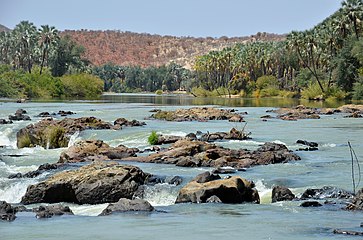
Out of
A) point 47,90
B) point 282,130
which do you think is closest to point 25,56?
point 47,90

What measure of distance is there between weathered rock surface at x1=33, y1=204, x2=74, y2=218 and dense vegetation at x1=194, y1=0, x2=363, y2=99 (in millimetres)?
71038

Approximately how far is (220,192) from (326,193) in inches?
143

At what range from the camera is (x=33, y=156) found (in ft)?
105

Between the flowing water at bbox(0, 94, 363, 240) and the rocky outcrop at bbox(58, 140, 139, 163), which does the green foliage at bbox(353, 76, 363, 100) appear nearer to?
the flowing water at bbox(0, 94, 363, 240)

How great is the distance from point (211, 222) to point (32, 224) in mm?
4662

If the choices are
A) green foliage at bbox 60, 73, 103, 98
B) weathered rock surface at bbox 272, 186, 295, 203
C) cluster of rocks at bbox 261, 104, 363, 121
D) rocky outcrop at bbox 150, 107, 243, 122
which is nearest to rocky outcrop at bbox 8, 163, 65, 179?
weathered rock surface at bbox 272, 186, 295, 203

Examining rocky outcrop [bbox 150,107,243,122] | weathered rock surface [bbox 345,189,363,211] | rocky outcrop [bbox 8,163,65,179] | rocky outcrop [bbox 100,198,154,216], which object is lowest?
rocky outcrop [bbox 150,107,243,122]

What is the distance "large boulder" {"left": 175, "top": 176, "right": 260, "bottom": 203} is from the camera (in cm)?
1958

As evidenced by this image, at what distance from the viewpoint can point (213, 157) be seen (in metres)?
28.4

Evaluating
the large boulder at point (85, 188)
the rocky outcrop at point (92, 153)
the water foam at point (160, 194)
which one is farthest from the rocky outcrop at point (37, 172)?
the water foam at point (160, 194)

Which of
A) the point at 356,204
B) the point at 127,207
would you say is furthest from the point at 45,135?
the point at 356,204

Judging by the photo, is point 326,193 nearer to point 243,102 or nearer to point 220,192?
point 220,192

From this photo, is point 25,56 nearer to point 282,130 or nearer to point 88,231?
point 282,130

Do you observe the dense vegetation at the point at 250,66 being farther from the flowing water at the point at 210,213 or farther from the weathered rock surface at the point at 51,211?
the weathered rock surface at the point at 51,211
